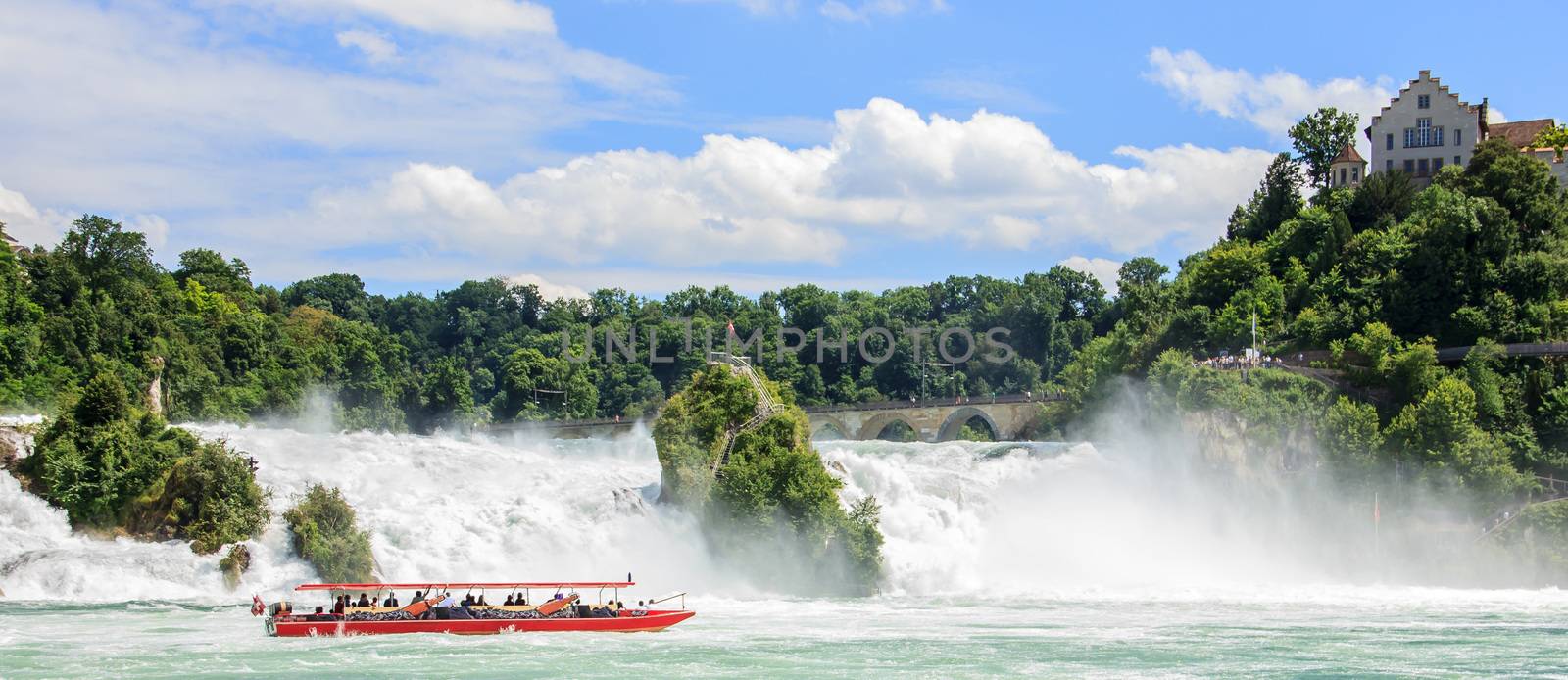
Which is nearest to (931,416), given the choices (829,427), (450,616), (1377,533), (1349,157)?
(829,427)

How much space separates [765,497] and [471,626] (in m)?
14.4

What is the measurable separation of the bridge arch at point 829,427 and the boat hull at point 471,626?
57716 millimetres

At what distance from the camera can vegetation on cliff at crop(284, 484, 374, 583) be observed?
166 feet

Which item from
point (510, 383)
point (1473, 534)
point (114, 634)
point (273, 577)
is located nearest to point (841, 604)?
point (273, 577)

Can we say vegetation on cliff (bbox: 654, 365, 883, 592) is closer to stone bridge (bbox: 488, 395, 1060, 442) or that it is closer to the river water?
the river water

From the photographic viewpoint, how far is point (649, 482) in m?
61.6

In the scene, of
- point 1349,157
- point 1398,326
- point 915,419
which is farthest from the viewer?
point 915,419

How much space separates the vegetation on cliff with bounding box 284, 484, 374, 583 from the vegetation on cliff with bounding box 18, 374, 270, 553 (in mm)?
1297

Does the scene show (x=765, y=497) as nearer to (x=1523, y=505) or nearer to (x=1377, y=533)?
(x=1377, y=533)

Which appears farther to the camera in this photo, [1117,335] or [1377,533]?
[1117,335]

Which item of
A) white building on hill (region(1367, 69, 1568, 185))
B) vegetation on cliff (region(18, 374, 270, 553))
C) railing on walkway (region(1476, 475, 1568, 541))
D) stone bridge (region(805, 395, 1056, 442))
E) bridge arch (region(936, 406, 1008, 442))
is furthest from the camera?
bridge arch (region(936, 406, 1008, 442))

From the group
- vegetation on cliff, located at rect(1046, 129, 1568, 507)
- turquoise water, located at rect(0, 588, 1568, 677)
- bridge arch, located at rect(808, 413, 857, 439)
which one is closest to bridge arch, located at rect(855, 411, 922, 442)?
bridge arch, located at rect(808, 413, 857, 439)

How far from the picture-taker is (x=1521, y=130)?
3797 inches

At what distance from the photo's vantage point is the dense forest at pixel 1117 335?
67.2 metres
